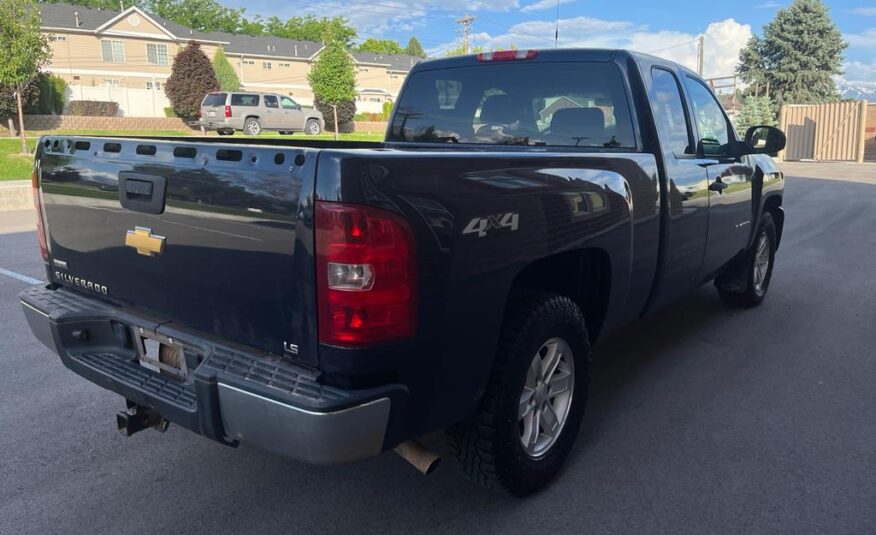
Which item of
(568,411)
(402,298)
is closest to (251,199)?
(402,298)

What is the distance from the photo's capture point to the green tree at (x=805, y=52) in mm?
44969

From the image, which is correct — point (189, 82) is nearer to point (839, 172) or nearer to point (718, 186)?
point (839, 172)

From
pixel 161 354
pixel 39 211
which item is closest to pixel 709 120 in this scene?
pixel 161 354

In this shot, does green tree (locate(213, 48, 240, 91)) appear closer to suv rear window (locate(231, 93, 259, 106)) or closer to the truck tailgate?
suv rear window (locate(231, 93, 259, 106))

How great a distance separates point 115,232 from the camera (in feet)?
9.05

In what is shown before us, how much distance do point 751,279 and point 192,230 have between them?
4808mm

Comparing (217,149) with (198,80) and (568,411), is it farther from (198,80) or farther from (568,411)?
(198,80)

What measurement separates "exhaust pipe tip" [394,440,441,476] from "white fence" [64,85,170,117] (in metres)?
42.9

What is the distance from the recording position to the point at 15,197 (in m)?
12.9

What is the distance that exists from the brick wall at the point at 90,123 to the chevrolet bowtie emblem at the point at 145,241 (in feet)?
97.6

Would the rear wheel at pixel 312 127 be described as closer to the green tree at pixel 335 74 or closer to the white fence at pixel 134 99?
the green tree at pixel 335 74

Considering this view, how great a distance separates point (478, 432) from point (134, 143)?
1.73m

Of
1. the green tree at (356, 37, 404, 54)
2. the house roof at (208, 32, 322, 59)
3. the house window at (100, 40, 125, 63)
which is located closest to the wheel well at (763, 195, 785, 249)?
the house window at (100, 40, 125, 63)

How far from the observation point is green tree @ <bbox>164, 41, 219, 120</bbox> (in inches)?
1496
